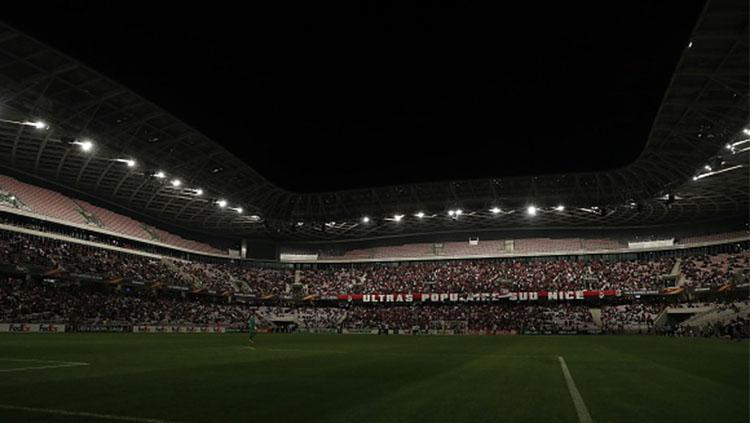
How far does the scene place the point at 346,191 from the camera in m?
63.9

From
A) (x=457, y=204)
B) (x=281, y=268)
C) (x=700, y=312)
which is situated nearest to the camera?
(x=700, y=312)

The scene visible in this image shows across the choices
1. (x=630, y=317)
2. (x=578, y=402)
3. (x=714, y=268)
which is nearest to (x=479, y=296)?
(x=630, y=317)

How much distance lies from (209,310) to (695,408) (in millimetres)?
65310

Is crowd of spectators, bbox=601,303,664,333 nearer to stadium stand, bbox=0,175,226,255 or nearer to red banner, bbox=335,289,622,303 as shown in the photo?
red banner, bbox=335,289,622,303

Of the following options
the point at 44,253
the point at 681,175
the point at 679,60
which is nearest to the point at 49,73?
the point at 44,253

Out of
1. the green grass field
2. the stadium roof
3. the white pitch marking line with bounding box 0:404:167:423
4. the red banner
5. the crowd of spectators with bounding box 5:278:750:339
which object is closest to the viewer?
the white pitch marking line with bounding box 0:404:167:423

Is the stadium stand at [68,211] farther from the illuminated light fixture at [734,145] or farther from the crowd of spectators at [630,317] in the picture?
the illuminated light fixture at [734,145]

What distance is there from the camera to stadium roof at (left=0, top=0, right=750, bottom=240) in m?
31.4

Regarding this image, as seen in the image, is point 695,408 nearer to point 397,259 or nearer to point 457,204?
point 457,204

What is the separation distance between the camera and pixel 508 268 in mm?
73938

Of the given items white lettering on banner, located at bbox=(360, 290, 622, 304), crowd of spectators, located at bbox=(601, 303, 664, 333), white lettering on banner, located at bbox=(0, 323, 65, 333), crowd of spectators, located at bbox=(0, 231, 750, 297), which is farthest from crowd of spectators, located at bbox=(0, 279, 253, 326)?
crowd of spectators, located at bbox=(601, 303, 664, 333)

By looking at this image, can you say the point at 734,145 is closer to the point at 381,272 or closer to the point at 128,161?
the point at 128,161

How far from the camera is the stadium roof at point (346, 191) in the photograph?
103ft

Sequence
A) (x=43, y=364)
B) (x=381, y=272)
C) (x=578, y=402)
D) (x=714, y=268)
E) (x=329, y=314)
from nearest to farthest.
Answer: (x=578, y=402), (x=43, y=364), (x=714, y=268), (x=329, y=314), (x=381, y=272)
